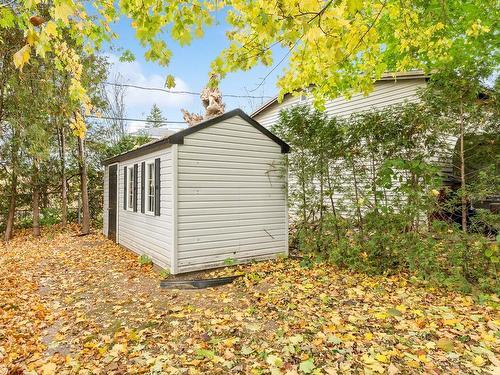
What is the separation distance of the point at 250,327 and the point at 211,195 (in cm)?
333

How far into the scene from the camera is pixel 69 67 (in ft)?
12.7

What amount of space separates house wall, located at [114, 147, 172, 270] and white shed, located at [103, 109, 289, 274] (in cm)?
2

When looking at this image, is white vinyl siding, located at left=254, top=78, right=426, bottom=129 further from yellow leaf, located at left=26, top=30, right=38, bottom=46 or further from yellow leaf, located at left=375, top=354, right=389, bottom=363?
yellow leaf, located at left=26, top=30, right=38, bottom=46

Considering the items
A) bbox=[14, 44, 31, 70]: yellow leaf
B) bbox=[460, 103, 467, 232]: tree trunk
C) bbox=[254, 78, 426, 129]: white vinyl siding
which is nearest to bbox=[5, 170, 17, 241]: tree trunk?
bbox=[254, 78, 426, 129]: white vinyl siding

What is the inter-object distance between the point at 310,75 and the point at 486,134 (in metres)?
3.89

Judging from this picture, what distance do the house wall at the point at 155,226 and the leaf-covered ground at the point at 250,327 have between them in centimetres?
75

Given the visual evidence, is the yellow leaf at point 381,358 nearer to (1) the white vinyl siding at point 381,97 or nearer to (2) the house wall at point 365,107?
(2) the house wall at point 365,107

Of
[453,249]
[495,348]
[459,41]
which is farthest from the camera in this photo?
[459,41]

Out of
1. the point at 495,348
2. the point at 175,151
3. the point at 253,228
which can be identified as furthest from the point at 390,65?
the point at 495,348

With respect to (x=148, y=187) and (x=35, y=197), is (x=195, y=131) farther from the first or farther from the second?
(x=35, y=197)

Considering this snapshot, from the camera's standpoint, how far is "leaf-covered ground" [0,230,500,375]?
3102 millimetres

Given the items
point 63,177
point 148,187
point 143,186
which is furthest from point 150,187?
point 63,177

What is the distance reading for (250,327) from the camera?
3896 millimetres

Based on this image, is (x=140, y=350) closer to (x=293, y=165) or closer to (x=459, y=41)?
(x=293, y=165)
